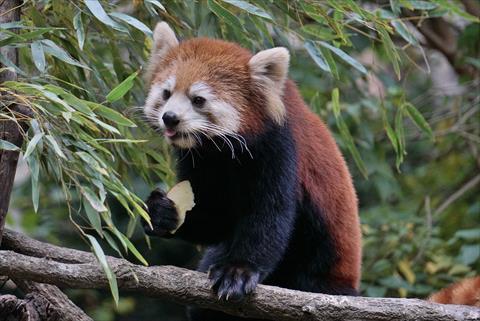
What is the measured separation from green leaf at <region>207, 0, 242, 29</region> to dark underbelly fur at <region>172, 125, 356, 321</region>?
0.46 meters

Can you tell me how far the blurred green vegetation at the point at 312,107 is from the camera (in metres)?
3.02

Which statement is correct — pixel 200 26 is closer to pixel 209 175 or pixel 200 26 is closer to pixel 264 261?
pixel 209 175

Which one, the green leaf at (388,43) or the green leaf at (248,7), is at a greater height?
the green leaf at (248,7)

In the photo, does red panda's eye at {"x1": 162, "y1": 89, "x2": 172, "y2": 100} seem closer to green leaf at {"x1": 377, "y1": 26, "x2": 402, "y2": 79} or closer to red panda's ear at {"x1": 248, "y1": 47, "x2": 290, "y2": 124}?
red panda's ear at {"x1": 248, "y1": 47, "x2": 290, "y2": 124}

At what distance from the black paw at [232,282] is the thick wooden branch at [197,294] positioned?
56 mm

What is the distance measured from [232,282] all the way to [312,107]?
5.74 feet

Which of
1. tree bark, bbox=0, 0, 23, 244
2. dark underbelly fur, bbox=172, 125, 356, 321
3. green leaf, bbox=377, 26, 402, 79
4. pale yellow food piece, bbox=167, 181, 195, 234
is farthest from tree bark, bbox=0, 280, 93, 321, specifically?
green leaf, bbox=377, 26, 402, 79

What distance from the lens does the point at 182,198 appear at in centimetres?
372

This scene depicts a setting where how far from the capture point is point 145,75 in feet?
12.8

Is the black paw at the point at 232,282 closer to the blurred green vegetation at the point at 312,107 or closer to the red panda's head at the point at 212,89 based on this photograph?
the blurred green vegetation at the point at 312,107

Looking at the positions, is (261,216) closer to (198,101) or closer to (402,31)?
(198,101)

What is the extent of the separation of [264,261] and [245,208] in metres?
0.26

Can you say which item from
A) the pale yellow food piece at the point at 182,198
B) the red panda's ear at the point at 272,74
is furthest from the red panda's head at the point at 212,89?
the pale yellow food piece at the point at 182,198

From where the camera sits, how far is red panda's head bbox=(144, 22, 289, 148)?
352 cm
